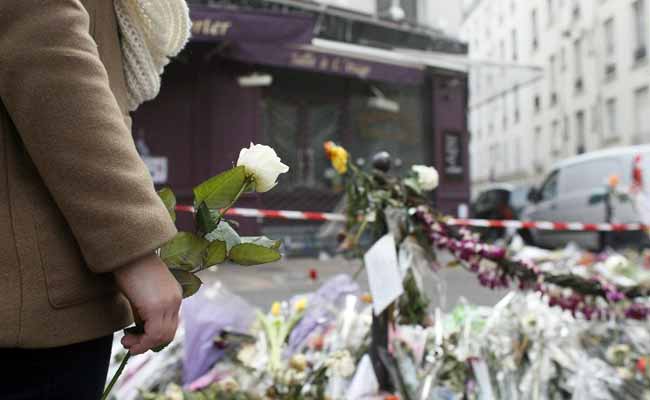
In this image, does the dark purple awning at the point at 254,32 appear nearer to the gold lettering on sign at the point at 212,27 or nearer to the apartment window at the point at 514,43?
the gold lettering on sign at the point at 212,27

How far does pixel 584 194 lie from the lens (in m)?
10.6

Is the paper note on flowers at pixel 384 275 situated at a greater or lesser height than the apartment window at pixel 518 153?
lesser

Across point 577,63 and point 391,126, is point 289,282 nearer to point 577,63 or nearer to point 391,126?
point 391,126

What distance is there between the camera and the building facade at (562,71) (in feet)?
51.7

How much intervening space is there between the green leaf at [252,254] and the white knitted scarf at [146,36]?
0.36m

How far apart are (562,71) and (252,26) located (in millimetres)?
20944

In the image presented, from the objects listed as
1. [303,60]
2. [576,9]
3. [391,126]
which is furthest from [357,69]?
[576,9]

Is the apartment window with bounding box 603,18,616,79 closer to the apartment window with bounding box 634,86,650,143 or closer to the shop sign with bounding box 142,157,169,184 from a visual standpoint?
the apartment window with bounding box 634,86,650,143

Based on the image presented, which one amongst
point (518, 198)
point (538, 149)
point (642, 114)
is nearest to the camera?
point (518, 198)

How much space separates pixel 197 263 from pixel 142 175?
0.18 metres

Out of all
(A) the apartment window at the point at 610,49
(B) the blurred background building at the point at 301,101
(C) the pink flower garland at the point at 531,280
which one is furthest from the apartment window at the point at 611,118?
(C) the pink flower garland at the point at 531,280

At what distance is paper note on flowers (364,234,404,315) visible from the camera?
7.56 ft

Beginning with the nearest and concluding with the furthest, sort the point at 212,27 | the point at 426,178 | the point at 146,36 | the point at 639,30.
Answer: the point at 146,36 < the point at 426,178 < the point at 212,27 < the point at 639,30

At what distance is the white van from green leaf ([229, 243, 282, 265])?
8715mm
